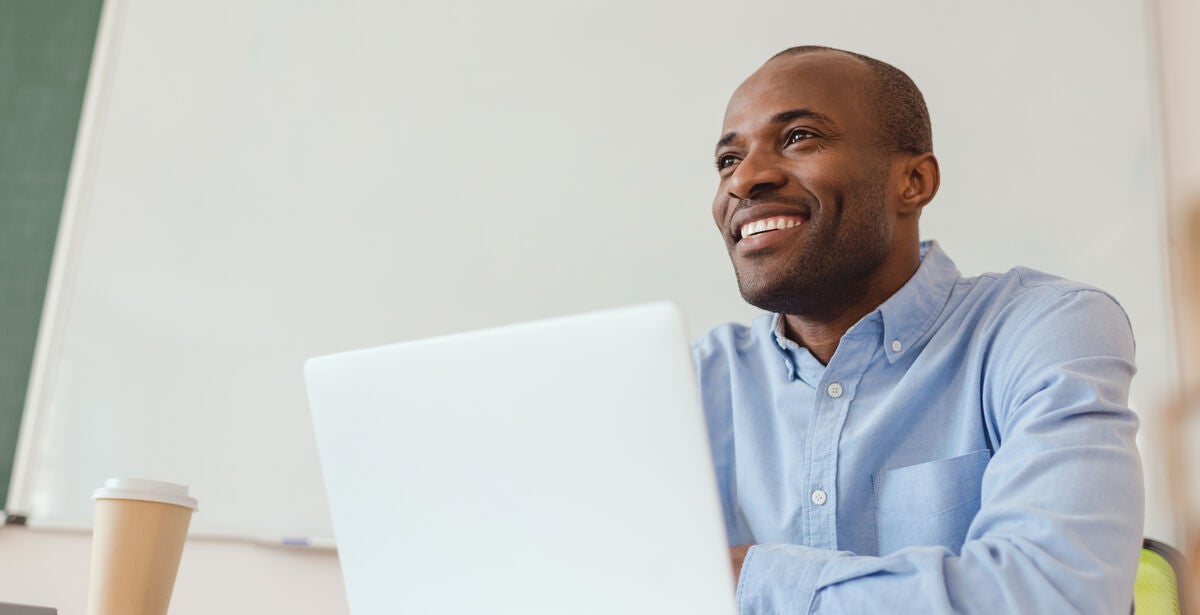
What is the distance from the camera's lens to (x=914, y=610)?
27.1 inches

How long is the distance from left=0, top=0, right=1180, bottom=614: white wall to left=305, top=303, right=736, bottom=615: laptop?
42.6 inches

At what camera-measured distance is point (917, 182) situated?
124cm

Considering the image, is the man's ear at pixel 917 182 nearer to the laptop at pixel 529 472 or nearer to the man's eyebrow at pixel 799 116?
the man's eyebrow at pixel 799 116

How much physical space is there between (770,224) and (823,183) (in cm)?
8

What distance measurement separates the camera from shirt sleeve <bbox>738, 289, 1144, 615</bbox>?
0.69m

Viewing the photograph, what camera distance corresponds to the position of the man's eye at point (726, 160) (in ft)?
4.21

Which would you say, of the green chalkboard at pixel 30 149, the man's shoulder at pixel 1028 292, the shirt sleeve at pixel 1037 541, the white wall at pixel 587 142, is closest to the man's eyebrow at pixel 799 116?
the man's shoulder at pixel 1028 292

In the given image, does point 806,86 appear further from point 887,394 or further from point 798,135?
point 887,394

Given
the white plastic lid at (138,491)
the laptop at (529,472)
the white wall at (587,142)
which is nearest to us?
the laptop at (529,472)

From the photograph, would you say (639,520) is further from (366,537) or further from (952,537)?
(952,537)

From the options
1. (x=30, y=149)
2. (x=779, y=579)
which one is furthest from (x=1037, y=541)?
(x=30, y=149)

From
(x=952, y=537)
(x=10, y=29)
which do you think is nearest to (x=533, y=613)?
(x=952, y=537)

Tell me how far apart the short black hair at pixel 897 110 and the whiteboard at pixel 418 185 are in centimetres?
45

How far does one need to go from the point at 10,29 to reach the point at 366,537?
192 centimetres
